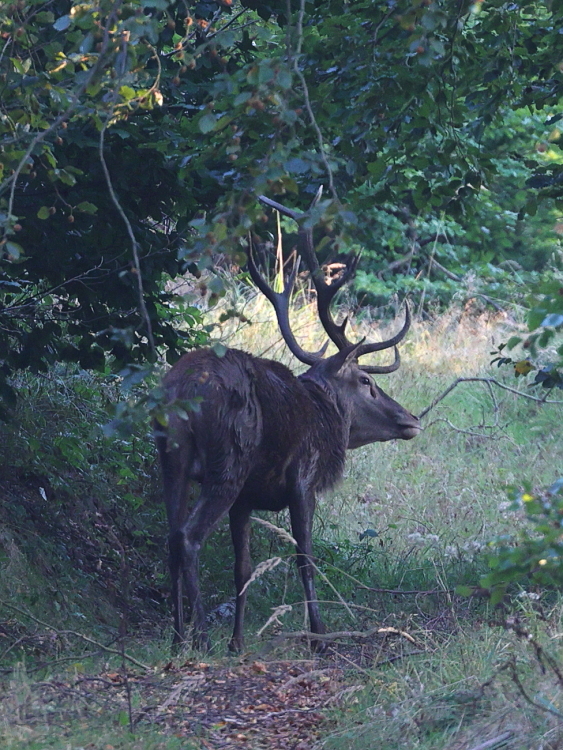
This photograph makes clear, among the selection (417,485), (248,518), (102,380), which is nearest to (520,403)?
(417,485)

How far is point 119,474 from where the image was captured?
776 centimetres

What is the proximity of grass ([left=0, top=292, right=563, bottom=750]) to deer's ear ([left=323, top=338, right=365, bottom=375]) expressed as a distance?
1231mm

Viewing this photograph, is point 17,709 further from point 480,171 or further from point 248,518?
point 480,171

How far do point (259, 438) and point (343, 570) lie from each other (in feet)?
6.37

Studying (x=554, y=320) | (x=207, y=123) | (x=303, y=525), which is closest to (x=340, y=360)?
(x=303, y=525)

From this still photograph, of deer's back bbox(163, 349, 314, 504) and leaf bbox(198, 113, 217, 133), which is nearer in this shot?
leaf bbox(198, 113, 217, 133)

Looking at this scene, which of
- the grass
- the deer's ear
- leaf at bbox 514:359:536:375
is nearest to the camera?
the grass

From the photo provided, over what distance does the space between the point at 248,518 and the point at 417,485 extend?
4343 millimetres

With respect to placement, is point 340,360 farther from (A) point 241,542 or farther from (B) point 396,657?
(B) point 396,657

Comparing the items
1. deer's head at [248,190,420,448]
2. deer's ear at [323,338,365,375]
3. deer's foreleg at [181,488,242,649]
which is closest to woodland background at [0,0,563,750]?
deer's foreleg at [181,488,242,649]

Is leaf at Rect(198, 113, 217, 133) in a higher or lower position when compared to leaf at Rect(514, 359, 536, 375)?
higher

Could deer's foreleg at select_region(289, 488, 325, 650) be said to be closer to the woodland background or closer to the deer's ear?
the woodland background

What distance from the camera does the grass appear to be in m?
3.99

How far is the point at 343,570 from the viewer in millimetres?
7688
